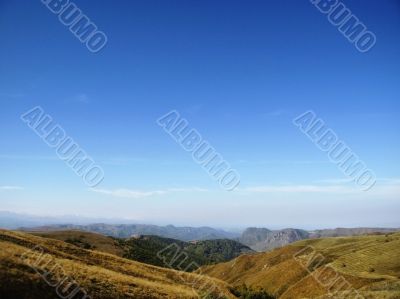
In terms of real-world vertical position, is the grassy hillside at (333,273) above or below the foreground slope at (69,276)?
above

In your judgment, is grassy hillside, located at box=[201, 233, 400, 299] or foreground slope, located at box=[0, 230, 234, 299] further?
grassy hillside, located at box=[201, 233, 400, 299]

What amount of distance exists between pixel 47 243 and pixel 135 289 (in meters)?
20.2

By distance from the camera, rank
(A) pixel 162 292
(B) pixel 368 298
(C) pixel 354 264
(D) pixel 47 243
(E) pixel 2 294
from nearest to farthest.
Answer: (E) pixel 2 294 → (B) pixel 368 298 → (A) pixel 162 292 → (D) pixel 47 243 → (C) pixel 354 264

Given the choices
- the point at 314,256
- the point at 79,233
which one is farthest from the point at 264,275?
the point at 79,233

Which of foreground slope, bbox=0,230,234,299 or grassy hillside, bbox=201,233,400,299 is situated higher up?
grassy hillside, bbox=201,233,400,299

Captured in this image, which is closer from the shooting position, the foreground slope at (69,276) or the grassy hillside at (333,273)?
the foreground slope at (69,276)

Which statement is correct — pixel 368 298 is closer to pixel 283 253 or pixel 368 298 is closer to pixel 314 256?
pixel 314 256

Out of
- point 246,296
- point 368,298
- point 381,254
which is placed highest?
point 381,254

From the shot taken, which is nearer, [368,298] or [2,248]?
[2,248]

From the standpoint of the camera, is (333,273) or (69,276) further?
(333,273)

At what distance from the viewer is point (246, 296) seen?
200 ft

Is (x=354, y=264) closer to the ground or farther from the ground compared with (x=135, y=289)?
farther from the ground

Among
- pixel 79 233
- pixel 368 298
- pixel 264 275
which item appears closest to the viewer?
pixel 368 298

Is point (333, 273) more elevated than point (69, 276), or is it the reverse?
point (333, 273)
